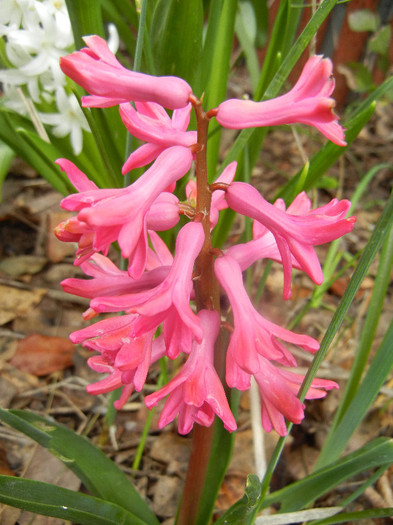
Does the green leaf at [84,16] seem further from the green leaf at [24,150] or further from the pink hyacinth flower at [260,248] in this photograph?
the pink hyacinth flower at [260,248]

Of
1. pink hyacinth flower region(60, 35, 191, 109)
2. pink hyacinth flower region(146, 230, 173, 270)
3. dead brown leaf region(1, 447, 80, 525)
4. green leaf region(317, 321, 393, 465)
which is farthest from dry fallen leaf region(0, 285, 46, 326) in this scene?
pink hyacinth flower region(60, 35, 191, 109)

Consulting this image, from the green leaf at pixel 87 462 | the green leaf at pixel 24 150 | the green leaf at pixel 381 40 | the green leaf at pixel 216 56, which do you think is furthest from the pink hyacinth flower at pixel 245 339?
the green leaf at pixel 381 40

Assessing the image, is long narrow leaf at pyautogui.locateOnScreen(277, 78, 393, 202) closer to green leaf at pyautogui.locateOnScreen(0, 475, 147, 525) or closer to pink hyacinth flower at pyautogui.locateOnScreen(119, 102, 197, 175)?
pink hyacinth flower at pyautogui.locateOnScreen(119, 102, 197, 175)

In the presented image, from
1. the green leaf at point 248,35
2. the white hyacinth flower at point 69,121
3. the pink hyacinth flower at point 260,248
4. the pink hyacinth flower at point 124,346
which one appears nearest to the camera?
the pink hyacinth flower at point 124,346

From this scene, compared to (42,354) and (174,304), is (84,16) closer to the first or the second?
(174,304)

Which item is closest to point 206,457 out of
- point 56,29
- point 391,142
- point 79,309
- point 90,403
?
point 90,403

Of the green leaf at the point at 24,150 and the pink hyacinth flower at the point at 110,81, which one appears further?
the green leaf at the point at 24,150
